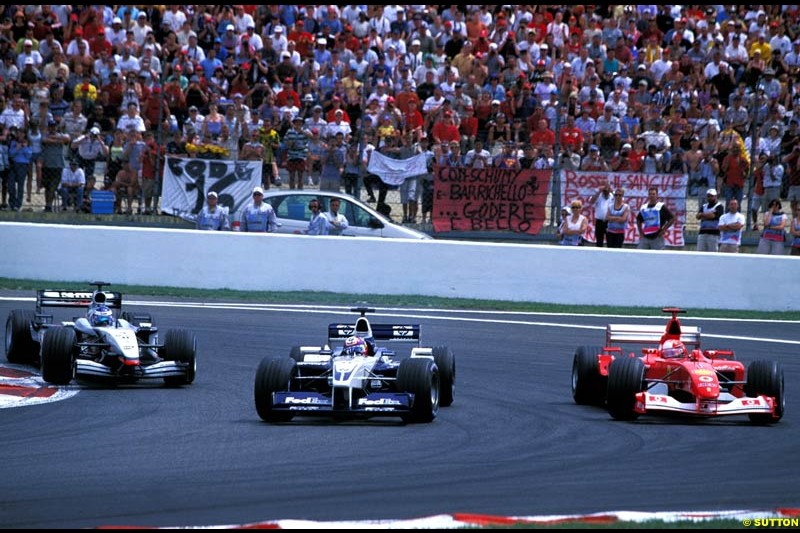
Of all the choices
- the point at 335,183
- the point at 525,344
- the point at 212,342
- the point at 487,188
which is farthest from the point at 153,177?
the point at 525,344

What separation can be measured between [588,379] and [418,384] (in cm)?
205

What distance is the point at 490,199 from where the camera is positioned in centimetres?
2194

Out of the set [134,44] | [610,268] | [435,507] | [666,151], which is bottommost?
[435,507]

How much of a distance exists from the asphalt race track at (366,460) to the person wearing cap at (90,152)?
1008 cm

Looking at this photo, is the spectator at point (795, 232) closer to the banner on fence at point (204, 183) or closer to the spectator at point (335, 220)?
the spectator at point (335, 220)

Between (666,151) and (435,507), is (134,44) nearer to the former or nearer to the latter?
(666,151)

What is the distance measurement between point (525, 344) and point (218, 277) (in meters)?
6.14

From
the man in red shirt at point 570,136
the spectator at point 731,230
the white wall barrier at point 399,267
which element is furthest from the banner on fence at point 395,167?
the spectator at point 731,230

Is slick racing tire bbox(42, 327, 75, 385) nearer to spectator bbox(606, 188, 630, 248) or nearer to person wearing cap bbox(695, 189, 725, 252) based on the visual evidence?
spectator bbox(606, 188, 630, 248)

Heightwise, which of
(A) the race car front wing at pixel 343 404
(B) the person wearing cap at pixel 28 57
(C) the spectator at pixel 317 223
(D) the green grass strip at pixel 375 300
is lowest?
(A) the race car front wing at pixel 343 404

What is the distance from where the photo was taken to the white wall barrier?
19.7m

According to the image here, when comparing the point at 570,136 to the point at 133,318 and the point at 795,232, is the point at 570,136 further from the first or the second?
the point at 133,318

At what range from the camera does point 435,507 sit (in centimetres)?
758

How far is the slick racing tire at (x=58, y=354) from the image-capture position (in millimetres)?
12242
